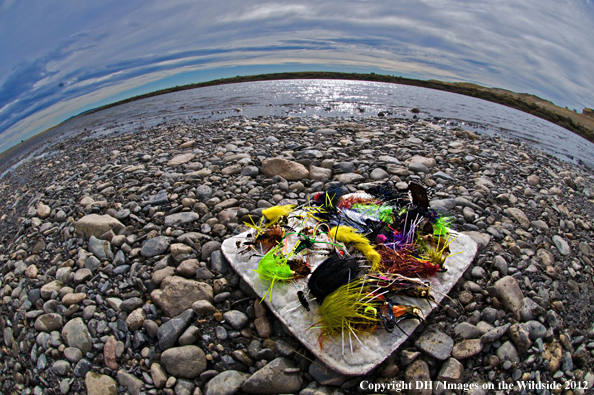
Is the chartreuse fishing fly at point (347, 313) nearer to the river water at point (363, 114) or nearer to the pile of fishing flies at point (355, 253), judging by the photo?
the pile of fishing flies at point (355, 253)

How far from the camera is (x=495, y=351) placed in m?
1.98

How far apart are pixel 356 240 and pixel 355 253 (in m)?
0.13

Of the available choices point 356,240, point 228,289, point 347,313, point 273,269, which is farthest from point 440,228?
point 228,289

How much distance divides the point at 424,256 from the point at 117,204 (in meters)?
4.33

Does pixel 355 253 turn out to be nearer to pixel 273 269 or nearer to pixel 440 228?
pixel 273 269

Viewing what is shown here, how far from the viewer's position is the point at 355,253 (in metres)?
2.50

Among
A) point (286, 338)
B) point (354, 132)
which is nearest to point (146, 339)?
point (286, 338)

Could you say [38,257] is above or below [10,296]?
above

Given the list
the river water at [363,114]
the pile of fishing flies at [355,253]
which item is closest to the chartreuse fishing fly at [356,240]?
the pile of fishing flies at [355,253]

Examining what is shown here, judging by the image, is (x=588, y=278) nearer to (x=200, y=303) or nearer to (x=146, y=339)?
(x=200, y=303)

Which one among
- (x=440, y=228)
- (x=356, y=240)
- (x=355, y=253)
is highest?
(x=356, y=240)

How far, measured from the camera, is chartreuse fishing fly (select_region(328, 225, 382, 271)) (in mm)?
2344

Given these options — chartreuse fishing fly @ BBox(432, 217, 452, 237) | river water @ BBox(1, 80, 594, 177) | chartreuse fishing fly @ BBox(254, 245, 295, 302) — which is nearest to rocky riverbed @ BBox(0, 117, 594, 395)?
chartreuse fishing fly @ BBox(254, 245, 295, 302)

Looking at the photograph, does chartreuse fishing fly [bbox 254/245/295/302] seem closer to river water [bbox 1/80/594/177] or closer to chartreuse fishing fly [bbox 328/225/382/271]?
chartreuse fishing fly [bbox 328/225/382/271]
